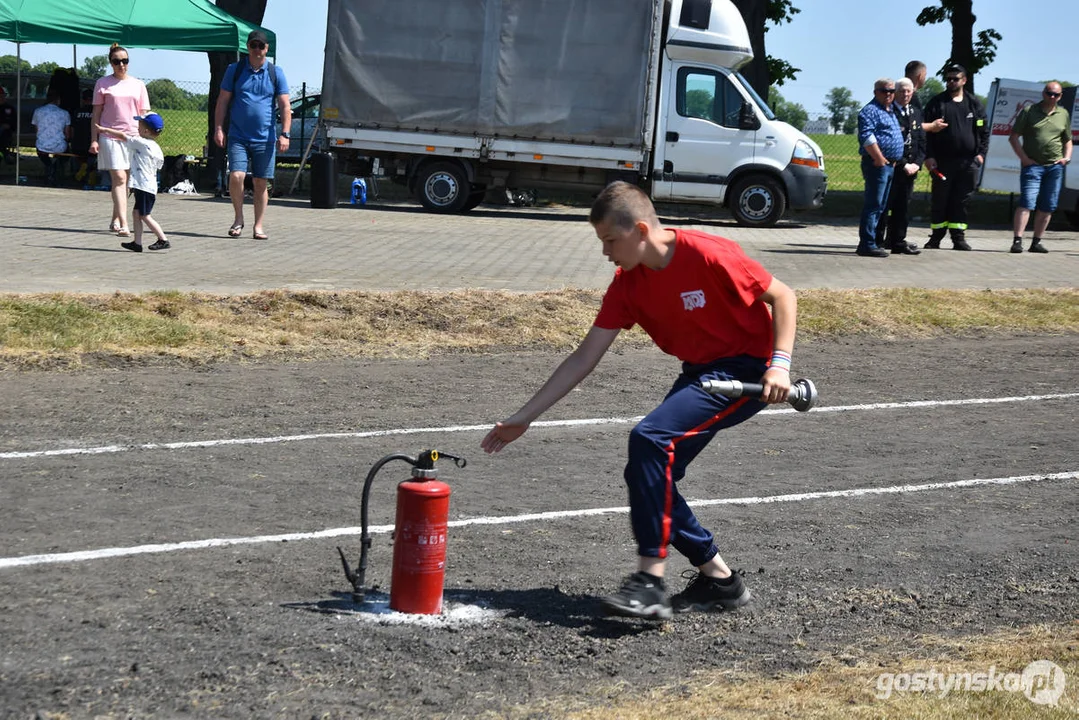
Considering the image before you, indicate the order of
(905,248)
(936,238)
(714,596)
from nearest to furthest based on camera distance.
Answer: (714,596), (905,248), (936,238)

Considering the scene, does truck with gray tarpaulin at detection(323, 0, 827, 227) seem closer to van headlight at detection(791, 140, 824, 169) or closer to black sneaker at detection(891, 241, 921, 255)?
van headlight at detection(791, 140, 824, 169)

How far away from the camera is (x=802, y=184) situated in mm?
21625

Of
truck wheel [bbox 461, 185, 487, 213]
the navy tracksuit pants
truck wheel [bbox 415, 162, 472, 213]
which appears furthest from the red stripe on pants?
truck wheel [bbox 461, 185, 487, 213]

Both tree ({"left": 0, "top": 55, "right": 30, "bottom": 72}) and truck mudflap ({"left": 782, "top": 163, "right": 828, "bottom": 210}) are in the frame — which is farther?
tree ({"left": 0, "top": 55, "right": 30, "bottom": 72})

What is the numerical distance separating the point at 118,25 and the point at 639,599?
19395 millimetres

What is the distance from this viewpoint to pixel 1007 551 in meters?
6.02

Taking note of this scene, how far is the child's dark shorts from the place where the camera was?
1350 centimetres

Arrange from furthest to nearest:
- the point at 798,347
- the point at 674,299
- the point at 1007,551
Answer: the point at 798,347, the point at 1007,551, the point at 674,299

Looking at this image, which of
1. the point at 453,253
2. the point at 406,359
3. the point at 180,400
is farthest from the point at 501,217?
the point at 180,400

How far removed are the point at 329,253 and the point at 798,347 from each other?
5.68 m

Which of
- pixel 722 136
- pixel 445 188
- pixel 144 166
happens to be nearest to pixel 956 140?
pixel 722 136

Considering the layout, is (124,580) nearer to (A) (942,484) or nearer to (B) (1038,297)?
(A) (942,484)

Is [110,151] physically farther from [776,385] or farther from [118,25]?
[776,385]

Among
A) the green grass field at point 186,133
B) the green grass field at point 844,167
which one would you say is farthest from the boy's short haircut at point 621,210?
the green grass field at point 186,133
